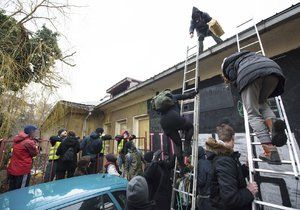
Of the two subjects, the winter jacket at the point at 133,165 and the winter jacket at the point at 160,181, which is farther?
the winter jacket at the point at 133,165

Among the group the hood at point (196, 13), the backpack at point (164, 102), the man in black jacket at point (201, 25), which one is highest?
the hood at point (196, 13)

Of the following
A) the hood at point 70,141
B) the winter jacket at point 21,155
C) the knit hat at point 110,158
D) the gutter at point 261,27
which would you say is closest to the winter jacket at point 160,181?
the knit hat at point 110,158

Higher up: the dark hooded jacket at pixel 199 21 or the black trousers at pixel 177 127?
the dark hooded jacket at pixel 199 21

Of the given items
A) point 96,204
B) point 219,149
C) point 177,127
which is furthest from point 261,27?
point 96,204

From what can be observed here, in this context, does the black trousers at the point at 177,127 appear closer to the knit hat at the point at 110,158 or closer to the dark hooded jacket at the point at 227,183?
the dark hooded jacket at the point at 227,183

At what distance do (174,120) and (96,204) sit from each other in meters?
1.58

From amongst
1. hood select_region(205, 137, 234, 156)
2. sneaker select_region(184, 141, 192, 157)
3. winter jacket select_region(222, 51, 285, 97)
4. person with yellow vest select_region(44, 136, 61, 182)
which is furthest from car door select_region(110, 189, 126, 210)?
person with yellow vest select_region(44, 136, 61, 182)

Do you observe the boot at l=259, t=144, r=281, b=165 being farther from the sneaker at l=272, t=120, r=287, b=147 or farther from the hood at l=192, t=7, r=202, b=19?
the hood at l=192, t=7, r=202, b=19

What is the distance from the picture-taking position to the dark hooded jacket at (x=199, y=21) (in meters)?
4.50

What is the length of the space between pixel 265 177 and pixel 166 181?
168 cm

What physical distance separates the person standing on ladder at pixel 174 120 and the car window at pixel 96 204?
117cm

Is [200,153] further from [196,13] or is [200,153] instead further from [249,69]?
[196,13]

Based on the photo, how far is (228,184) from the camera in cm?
209

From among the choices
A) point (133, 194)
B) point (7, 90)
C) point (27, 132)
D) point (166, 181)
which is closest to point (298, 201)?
point (166, 181)
